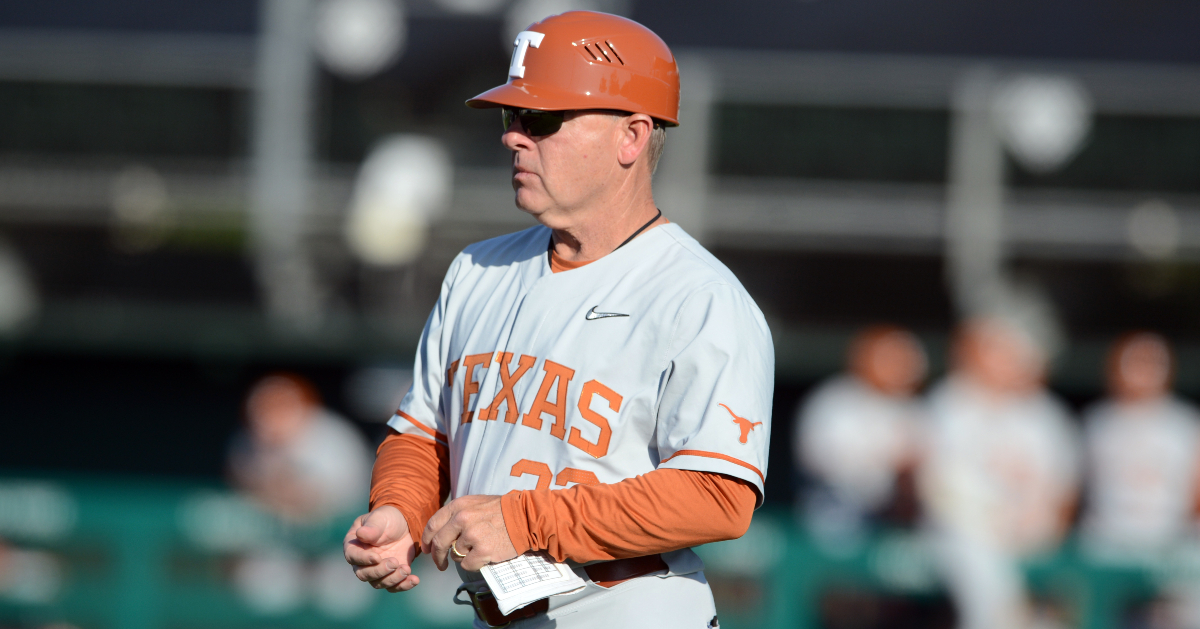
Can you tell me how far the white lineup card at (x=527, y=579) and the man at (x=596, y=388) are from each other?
24mm

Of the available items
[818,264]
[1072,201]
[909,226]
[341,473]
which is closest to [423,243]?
[341,473]

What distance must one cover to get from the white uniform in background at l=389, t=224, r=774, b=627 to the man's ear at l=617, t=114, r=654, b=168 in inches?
5.7

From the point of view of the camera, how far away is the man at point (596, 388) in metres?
1.70

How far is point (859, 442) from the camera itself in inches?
223

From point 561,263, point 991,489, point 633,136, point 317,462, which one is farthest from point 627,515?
point 317,462

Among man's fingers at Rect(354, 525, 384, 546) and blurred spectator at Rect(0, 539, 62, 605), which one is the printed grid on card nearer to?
man's fingers at Rect(354, 525, 384, 546)

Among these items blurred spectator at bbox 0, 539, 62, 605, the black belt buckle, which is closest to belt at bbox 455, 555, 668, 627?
the black belt buckle

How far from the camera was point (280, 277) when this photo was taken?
25.0ft

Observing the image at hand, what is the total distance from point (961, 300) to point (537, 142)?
20.6ft

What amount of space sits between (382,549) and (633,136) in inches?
30.2

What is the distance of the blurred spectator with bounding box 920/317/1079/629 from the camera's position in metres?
4.86

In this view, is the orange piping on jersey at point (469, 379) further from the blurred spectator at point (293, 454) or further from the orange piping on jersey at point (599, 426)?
the blurred spectator at point (293, 454)

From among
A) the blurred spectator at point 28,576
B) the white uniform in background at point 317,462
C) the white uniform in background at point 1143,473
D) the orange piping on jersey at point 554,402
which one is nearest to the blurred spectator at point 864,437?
the white uniform in background at point 1143,473

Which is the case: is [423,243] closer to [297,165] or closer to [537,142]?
[297,165]
